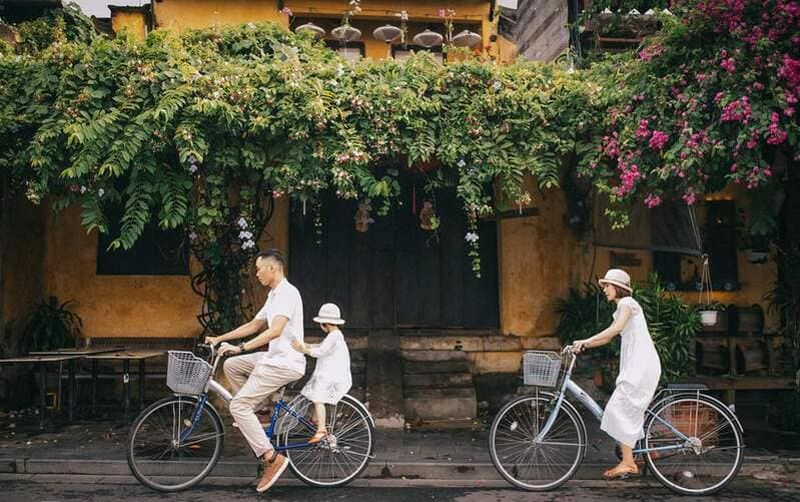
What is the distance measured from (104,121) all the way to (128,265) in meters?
3.79

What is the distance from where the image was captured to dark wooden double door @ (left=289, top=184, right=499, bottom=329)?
10500mm

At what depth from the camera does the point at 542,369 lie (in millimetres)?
5797

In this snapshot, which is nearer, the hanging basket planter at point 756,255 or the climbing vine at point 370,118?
the climbing vine at point 370,118

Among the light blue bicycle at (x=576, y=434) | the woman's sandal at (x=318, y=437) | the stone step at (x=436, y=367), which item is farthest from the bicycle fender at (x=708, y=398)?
the stone step at (x=436, y=367)

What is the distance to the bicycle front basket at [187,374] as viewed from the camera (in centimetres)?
565

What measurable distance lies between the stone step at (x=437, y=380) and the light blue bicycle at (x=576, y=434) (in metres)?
3.39

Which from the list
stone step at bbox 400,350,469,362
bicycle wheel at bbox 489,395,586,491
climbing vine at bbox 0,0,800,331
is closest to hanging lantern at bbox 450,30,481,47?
climbing vine at bbox 0,0,800,331

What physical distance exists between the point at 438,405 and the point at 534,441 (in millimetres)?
3259

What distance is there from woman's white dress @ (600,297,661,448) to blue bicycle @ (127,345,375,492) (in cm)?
218

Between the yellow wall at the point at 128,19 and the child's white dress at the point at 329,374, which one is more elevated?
the yellow wall at the point at 128,19

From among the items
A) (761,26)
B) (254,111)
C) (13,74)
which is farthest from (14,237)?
(761,26)

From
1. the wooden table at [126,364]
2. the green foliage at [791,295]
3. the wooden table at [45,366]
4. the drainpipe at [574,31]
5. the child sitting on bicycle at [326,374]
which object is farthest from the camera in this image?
the drainpipe at [574,31]

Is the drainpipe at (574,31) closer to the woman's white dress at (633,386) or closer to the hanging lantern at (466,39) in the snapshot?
the hanging lantern at (466,39)

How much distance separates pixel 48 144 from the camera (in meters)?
7.11
